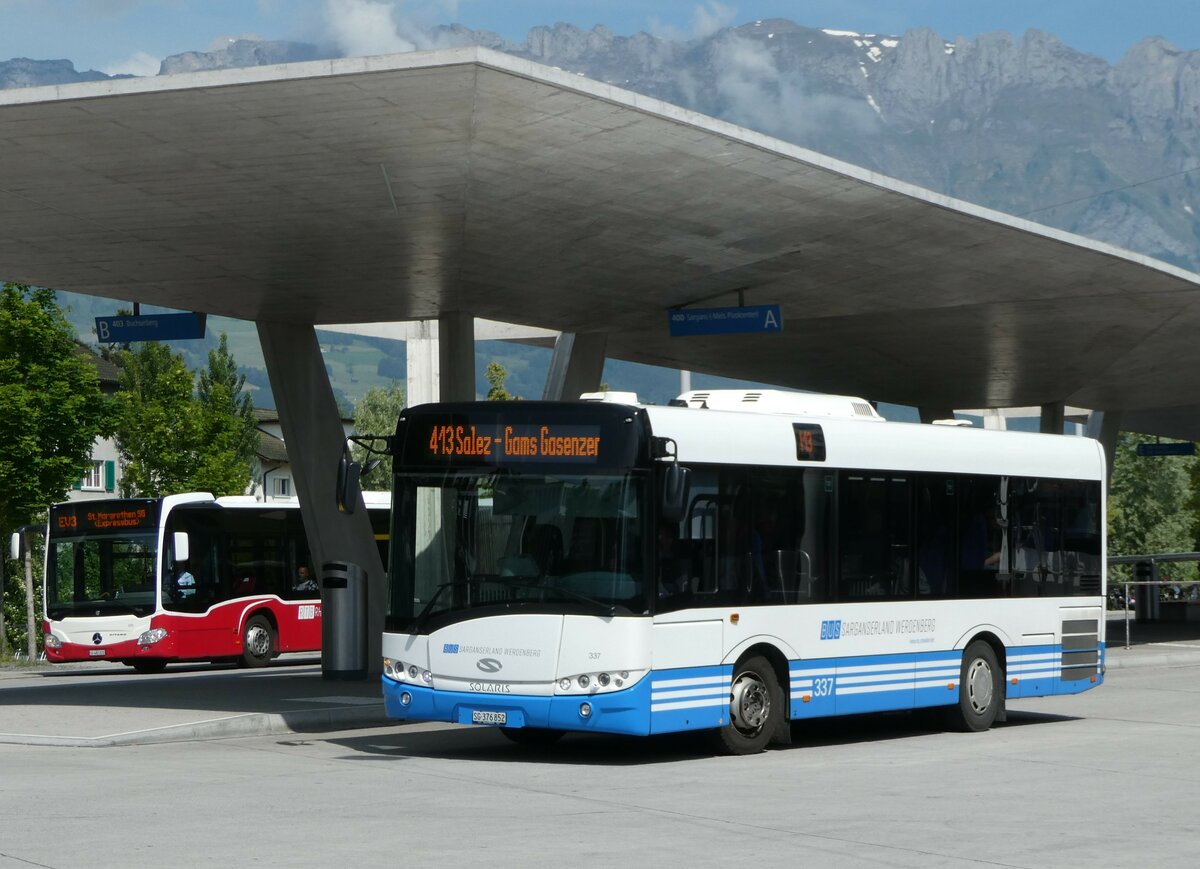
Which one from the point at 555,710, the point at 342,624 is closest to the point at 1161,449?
the point at 342,624

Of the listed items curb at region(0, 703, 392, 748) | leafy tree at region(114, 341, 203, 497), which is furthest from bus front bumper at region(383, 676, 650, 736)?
leafy tree at region(114, 341, 203, 497)

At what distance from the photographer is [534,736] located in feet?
49.0

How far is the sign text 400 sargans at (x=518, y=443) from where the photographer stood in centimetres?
1330

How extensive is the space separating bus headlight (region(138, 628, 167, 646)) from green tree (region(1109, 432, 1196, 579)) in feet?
257

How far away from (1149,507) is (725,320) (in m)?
82.8

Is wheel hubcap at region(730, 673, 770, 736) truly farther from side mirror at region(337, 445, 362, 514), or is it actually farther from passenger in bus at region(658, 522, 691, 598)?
side mirror at region(337, 445, 362, 514)

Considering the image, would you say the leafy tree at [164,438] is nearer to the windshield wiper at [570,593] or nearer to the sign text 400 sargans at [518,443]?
the sign text 400 sargans at [518,443]

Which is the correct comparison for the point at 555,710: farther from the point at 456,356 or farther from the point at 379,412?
the point at 379,412

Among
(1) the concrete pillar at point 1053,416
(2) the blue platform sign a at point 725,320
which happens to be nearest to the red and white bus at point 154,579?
(2) the blue platform sign a at point 725,320

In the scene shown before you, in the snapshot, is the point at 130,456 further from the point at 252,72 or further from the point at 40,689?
the point at 252,72

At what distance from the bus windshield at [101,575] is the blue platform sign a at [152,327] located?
21.9 ft

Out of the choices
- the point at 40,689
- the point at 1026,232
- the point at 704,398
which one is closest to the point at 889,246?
the point at 1026,232

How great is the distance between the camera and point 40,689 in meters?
23.3

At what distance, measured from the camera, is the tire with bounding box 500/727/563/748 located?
583 inches
